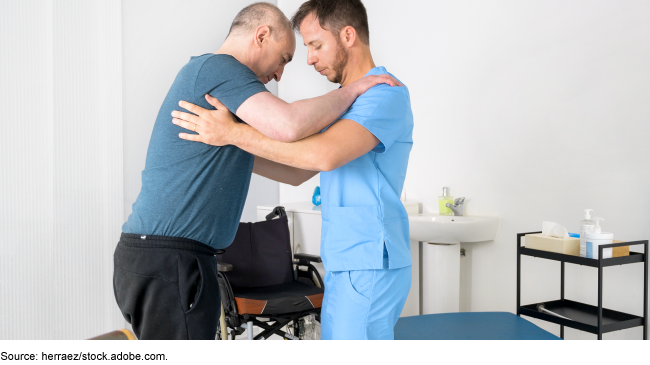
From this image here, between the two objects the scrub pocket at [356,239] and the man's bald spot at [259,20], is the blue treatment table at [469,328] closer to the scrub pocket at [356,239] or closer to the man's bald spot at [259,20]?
the scrub pocket at [356,239]

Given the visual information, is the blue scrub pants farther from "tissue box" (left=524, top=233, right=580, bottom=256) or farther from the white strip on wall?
the white strip on wall

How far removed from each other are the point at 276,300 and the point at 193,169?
1.29m

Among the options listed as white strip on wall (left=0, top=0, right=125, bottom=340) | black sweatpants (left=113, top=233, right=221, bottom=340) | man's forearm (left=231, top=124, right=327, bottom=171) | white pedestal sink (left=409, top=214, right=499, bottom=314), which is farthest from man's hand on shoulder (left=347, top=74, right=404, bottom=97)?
white strip on wall (left=0, top=0, right=125, bottom=340)

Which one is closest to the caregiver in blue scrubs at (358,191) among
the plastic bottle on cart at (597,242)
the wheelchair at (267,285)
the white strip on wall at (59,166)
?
the plastic bottle on cart at (597,242)

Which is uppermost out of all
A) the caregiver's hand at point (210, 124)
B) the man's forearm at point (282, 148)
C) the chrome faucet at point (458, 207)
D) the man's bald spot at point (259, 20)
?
the man's bald spot at point (259, 20)

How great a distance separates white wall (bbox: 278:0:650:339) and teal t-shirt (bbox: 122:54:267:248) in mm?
1872

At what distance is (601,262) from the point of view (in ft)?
5.99

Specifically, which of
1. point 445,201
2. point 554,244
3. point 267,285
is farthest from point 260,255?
point 554,244

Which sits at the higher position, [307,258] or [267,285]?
[307,258]

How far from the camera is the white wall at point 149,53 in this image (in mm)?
2975

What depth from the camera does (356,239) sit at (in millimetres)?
1187

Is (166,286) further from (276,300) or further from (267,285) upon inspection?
(267,285)

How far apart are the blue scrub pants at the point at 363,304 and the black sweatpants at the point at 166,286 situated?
31 centimetres
